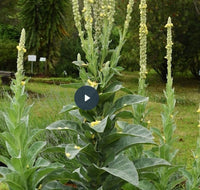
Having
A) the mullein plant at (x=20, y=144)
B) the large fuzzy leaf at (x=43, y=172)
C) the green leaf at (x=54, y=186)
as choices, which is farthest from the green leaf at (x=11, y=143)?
the green leaf at (x=54, y=186)

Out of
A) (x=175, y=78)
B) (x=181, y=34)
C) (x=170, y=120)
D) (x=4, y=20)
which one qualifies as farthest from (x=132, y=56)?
(x=4, y=20)

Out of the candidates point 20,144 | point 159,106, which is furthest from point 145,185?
point 159,106

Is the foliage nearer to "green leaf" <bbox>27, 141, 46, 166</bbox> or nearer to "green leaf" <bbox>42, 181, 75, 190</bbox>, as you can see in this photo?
"green leaf" <bbox>42, 181, 75, 190</bbox>

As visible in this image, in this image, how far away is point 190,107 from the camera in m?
10.5

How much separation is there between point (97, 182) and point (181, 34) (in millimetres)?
13433

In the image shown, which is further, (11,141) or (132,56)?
(132,56)

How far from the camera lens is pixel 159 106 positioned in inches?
406

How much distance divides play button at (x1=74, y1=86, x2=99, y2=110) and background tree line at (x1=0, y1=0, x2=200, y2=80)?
39.0 feet

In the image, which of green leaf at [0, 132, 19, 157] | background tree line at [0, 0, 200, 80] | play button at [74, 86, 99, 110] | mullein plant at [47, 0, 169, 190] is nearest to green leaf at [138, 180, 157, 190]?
mullein plant at [47, 0, 169, 190]

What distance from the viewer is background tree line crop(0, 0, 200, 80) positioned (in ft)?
45.4

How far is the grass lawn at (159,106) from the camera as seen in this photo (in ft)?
17.4

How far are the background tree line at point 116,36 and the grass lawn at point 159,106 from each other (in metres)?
1.13

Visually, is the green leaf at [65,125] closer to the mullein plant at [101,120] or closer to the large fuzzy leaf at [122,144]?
the mullein plant at [101,120]

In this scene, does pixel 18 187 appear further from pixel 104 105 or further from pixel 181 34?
pixel 181 34
